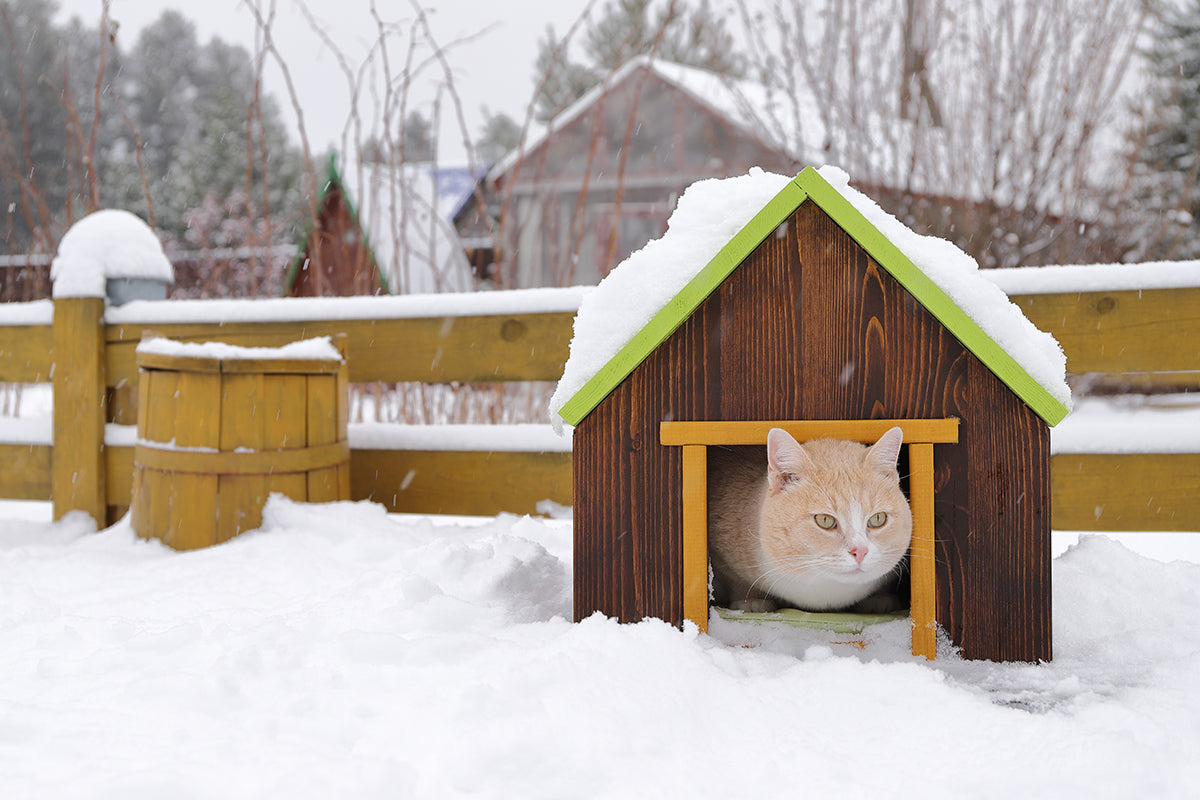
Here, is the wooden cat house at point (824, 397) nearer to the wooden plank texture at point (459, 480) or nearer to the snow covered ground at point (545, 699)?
the snow covered ground at point (545, 699)

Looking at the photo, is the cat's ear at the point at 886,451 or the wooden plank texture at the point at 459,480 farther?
the wooden plank texture at the point at 459,480

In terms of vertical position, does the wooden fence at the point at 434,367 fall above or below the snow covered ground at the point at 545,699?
above

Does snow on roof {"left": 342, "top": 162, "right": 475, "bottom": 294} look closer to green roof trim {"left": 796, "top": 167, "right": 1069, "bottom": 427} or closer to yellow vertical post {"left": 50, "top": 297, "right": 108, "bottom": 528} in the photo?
yellow vertical post {"left": 50, "top": 297, "right": 108, "bottom": 528}

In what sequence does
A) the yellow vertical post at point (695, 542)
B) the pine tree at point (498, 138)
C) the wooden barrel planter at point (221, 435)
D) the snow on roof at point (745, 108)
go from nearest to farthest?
the yellow vertical post at point (695, 542)
the wooden barrel planter at point (221, 435)
the snow on roof at point (745, 108)
the pine tree at point (498, 138)

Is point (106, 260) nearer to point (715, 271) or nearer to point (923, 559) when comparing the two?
point (715, 271)

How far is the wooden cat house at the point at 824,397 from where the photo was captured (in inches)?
67.7

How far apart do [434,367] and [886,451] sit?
1953 mm

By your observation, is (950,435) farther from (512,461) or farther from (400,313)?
(400,313)

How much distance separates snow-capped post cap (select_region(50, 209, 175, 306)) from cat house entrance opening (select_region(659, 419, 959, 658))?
2.82 metres

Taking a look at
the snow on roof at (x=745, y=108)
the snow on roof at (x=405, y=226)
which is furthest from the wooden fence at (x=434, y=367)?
the snow on roof at (x=745, y=108)

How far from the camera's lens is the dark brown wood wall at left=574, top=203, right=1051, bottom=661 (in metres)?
1.73

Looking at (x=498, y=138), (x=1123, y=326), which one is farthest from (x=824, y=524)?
(x=498, y=138)

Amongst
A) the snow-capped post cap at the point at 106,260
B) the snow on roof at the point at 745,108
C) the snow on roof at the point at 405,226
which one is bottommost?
the snow-capped post cap at the point at 106,260

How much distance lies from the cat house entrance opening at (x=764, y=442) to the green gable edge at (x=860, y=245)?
0.53ft
